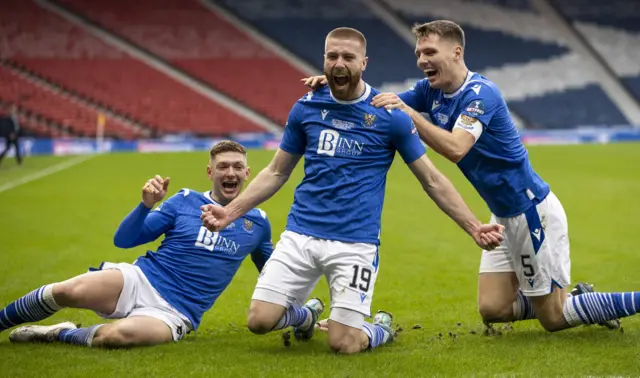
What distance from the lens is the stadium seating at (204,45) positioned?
4341 centimetres

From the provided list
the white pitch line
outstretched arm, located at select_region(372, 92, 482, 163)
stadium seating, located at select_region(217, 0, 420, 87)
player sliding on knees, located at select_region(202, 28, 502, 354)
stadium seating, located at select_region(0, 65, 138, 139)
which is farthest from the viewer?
stadium seating, located at select_region(217, 0, 420, 87)

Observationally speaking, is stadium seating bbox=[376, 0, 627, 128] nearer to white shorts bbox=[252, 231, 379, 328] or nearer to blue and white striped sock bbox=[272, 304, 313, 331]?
blue and white striped sock bbox=[272, 304, 313, 331]

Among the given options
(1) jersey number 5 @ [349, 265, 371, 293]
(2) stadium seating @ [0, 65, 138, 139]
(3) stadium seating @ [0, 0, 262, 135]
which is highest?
(3) stadium seating @ [0, 0, 262, 135]

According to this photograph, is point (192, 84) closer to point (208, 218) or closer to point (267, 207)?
point (267, 207)

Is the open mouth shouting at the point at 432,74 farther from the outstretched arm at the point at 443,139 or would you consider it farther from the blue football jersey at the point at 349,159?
the outstretched arm at the point at 443,139

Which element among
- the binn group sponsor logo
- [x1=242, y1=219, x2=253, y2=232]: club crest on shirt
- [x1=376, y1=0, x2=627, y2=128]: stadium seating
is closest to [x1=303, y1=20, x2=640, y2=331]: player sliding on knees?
the binn group sponsor logo

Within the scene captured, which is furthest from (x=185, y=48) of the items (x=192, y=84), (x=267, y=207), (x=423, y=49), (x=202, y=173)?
(x=423, y=49)

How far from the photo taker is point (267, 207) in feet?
58.6

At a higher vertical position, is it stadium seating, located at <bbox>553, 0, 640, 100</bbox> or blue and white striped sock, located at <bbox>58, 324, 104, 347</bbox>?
stadium seating, located at <bbox>553, 0, 640, 100</bbox>

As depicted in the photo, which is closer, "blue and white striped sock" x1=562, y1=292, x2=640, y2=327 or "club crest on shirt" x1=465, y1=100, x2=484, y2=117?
"club crest on shirt" x1=465, y1=100, x2=484, y2=117

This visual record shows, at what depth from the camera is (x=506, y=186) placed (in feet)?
24.0

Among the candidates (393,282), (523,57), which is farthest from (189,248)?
(523,57)

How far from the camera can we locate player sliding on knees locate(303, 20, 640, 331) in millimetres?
7090

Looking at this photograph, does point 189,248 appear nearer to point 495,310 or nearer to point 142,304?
point 142,304
